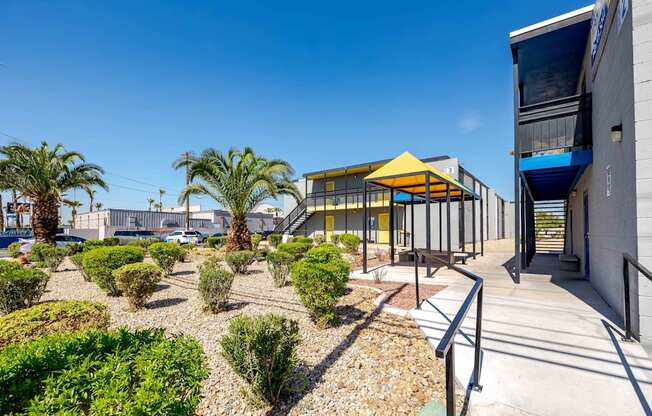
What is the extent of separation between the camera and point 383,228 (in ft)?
73.6

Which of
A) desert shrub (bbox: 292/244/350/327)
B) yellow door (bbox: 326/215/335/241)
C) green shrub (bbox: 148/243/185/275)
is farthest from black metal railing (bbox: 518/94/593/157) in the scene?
yellow door (bbox: 326/215/335/241)

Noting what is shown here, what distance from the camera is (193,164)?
1364 centimetres

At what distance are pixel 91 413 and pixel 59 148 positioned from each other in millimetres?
20072

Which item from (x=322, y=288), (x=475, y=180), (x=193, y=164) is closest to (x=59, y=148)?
(x=193, y=164)

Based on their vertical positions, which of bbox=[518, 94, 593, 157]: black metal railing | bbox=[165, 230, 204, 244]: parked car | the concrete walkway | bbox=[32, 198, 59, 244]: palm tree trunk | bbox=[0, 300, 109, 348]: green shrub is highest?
bbox=[518, 94, 593, 157]: black metal railing

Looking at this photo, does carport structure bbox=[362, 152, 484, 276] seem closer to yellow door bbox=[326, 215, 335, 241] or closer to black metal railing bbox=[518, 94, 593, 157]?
black metal railing bbox=[518, 94, 593, 157]

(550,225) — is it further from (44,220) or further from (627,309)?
(44,220)

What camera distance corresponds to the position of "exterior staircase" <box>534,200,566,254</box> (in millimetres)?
14797

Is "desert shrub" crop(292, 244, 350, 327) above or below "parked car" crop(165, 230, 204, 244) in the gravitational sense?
above

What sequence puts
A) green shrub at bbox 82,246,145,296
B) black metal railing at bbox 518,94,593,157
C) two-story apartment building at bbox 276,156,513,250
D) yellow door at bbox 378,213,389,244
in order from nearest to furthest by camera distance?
black metal railing at bbox 518,94,593,157 → green shrub at bbox 82,246,145,296 → two-story apartment building at bbox 276,156,513,250 → yellow door at bbox 378,213,389,244

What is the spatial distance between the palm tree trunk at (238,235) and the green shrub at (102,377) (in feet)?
40.7

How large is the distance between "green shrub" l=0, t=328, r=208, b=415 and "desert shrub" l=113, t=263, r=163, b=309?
13.7ft

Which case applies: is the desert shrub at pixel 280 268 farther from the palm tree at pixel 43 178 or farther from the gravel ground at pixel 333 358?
the palm tree at pixel 43 178

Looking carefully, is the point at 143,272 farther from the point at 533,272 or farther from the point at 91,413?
the point at 533,272
